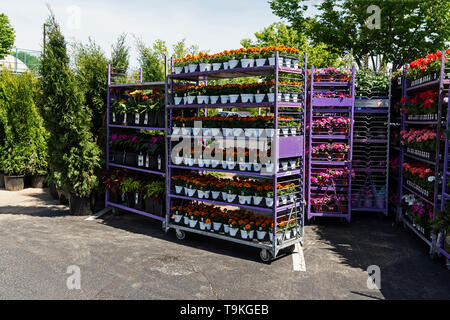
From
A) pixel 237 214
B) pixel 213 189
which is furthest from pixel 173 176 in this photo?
pixel 237 214

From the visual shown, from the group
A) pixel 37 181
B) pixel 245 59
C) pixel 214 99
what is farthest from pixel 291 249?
pixel 37 181

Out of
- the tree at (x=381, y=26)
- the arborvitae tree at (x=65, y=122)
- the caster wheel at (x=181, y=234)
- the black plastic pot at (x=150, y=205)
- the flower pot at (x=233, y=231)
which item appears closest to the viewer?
the flower pot at (x=233, y=231)

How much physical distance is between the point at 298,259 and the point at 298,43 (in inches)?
660

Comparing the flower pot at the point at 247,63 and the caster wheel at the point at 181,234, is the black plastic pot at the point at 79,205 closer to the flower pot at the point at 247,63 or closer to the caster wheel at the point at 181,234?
the caster wheel at the point at 181,234

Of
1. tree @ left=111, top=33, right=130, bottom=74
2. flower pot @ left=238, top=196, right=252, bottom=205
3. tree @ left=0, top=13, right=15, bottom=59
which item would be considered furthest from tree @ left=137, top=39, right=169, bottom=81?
tree @ left=0, top=13, right=15, bottom=59

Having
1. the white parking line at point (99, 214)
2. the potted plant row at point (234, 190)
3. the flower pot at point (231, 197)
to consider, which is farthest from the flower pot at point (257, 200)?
the white parking line at point (99, 214)

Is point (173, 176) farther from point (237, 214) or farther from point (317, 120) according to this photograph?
point (317, 120)

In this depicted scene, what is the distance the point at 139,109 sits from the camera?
27.6 ft

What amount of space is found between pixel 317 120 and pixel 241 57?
102 inches

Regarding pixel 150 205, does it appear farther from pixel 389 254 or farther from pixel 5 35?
pixel 5 35

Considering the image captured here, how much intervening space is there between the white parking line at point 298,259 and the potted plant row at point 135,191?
2.66 meters

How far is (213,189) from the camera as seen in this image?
22.4ft

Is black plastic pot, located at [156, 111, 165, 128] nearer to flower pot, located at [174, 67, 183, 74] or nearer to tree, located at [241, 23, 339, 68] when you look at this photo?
flower pot, located at [174, 67, 183, 74]

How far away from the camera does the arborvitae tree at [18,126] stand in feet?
37.0
